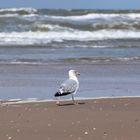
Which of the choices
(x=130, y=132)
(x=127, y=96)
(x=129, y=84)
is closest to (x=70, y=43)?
(x=129, y=84)

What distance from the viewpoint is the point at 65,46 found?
25.0m

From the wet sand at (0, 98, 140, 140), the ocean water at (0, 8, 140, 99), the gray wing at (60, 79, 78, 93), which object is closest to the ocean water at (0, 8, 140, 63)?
the ocean water at (0, 8, 140, 99)

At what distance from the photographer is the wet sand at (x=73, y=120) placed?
7.79 m

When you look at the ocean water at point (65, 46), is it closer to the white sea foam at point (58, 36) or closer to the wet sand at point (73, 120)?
the white sea foam at point (58, 36)

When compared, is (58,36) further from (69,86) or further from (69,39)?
(69,86)

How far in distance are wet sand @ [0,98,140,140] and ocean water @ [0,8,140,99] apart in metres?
1.43

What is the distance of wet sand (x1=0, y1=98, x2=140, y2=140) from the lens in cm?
779

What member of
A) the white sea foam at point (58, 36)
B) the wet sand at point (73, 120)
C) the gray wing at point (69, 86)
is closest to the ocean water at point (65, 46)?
the white sea foam at point (58, 36)

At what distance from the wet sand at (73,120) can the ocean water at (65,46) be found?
1.43 metres

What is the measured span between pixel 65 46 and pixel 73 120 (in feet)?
53.4

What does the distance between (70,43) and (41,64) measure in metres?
9.03

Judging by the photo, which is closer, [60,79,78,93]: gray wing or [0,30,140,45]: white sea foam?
[60,79,78,93]: gray wing

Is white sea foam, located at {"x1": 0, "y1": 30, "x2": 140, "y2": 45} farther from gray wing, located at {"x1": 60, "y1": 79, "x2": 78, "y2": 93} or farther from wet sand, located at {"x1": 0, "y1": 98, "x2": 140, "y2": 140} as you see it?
wet sand, located at {"x1": 0, "y1": 98, "x2": 140, "y2": 140}

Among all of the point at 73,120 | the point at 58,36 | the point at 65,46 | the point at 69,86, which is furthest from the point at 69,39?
the point at 73,120
